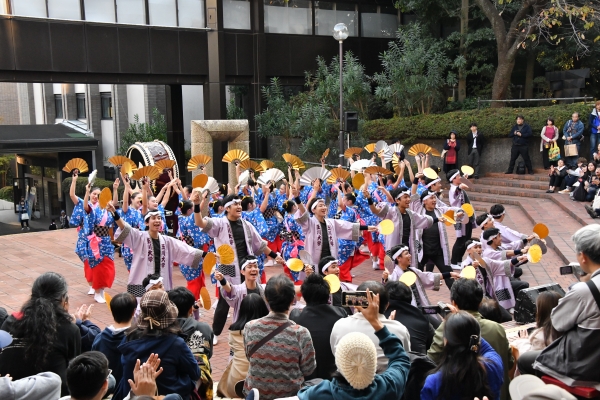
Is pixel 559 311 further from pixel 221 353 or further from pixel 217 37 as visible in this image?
pixel 217 37

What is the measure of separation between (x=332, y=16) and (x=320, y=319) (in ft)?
62.4

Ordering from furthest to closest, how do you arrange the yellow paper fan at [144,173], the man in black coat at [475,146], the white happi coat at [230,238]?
the man in black coat at [475,146], the yellow paper fan at [144,173], the white happi coat at [230,238]

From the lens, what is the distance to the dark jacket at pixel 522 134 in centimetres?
1656

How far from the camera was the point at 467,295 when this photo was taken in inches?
170

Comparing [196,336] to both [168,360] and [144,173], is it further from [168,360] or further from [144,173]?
[144,173]

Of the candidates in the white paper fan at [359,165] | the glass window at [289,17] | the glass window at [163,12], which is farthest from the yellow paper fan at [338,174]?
the glass window at [289,17]

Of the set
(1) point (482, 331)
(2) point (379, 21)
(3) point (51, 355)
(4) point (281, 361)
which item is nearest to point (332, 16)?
(2) point (379, 21)

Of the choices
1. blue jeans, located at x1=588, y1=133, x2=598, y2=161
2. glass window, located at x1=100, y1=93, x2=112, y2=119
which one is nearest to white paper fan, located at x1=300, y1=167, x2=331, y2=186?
blue jeans, located at x1=588, y1=133, x2=598, y2=161

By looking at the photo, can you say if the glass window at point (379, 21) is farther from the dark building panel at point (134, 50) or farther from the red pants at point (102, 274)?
the red pants at point (102, 274)

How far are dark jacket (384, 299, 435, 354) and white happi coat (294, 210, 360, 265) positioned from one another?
3704mm

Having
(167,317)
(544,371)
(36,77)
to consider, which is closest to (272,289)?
(167,317)

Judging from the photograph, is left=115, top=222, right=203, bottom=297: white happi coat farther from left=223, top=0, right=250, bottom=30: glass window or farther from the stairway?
left=223, top=0, right=250, bottom=30: glass window

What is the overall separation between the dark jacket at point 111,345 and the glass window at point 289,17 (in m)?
18.0

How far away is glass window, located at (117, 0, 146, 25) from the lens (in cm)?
1873
